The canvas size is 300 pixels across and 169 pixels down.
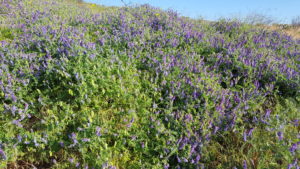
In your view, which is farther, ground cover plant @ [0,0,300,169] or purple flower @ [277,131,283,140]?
ground cover plant @ [0,0,300,169]

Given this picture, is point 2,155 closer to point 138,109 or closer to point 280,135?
point 138,109

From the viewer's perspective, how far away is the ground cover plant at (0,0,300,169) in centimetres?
223

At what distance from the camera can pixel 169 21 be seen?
5512mm

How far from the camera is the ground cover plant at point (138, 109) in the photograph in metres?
2.23

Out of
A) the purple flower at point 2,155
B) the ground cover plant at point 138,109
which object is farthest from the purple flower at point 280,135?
the purple flower at point 2,155

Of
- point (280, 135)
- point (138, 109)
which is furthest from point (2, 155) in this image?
point (280, 135)

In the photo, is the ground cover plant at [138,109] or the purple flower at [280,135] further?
the ground cover plant at [138,109]

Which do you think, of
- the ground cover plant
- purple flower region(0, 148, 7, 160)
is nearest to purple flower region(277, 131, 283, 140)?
the ground cover plant

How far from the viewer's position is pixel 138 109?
2756mm

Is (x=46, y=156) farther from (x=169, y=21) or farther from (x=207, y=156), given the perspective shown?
(x=169, y=21)

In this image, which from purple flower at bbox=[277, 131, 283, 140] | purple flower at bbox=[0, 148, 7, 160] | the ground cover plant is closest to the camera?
purple flower at bbox=[0, 148, 7, 160]

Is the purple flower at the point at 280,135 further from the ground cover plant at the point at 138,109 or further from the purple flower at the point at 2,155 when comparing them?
the purple flower at the point at 2,155

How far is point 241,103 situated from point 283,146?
74 centimetres

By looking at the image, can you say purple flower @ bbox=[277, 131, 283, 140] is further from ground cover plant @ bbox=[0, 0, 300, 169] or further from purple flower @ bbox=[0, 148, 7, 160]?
purple flower @ bbox=[0, 148, 7, 160]
